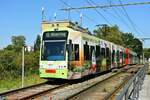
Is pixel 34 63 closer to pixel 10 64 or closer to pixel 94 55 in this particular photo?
pixel 10 64

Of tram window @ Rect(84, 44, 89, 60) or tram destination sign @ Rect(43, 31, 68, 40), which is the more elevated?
tram destination sign @ Rect(43, 31, 68, 40)

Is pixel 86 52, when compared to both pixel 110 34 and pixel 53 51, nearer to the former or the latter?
pixel 53 51

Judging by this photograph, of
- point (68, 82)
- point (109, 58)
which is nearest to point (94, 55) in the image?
point (68, 82)

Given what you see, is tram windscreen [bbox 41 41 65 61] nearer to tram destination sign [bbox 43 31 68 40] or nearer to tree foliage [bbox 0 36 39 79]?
tram destination sign [bbox 43 31 68 40]

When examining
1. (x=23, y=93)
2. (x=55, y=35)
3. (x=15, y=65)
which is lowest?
(x=23, y=93)

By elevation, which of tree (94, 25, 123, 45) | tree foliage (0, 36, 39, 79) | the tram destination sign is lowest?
tree foliage (0, 36, 39, 79)

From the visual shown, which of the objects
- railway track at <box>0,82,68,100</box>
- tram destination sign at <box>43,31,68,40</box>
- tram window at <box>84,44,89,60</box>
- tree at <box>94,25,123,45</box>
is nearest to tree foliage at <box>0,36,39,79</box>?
tram window at <box>84,44,89,60</box>

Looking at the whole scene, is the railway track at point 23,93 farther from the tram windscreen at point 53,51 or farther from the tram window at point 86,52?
the tram window at point 86,52

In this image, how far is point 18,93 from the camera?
18.4 meters

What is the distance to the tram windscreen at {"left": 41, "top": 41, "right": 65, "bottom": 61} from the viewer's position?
22719mm

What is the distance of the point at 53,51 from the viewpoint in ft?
75.4

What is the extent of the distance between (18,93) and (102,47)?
14597mm

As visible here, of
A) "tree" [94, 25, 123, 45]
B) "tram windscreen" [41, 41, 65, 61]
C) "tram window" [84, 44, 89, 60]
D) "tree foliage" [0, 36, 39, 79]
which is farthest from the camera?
"tree" [94, 25, 123, 45]

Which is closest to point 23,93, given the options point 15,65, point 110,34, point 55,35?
point 55,35
